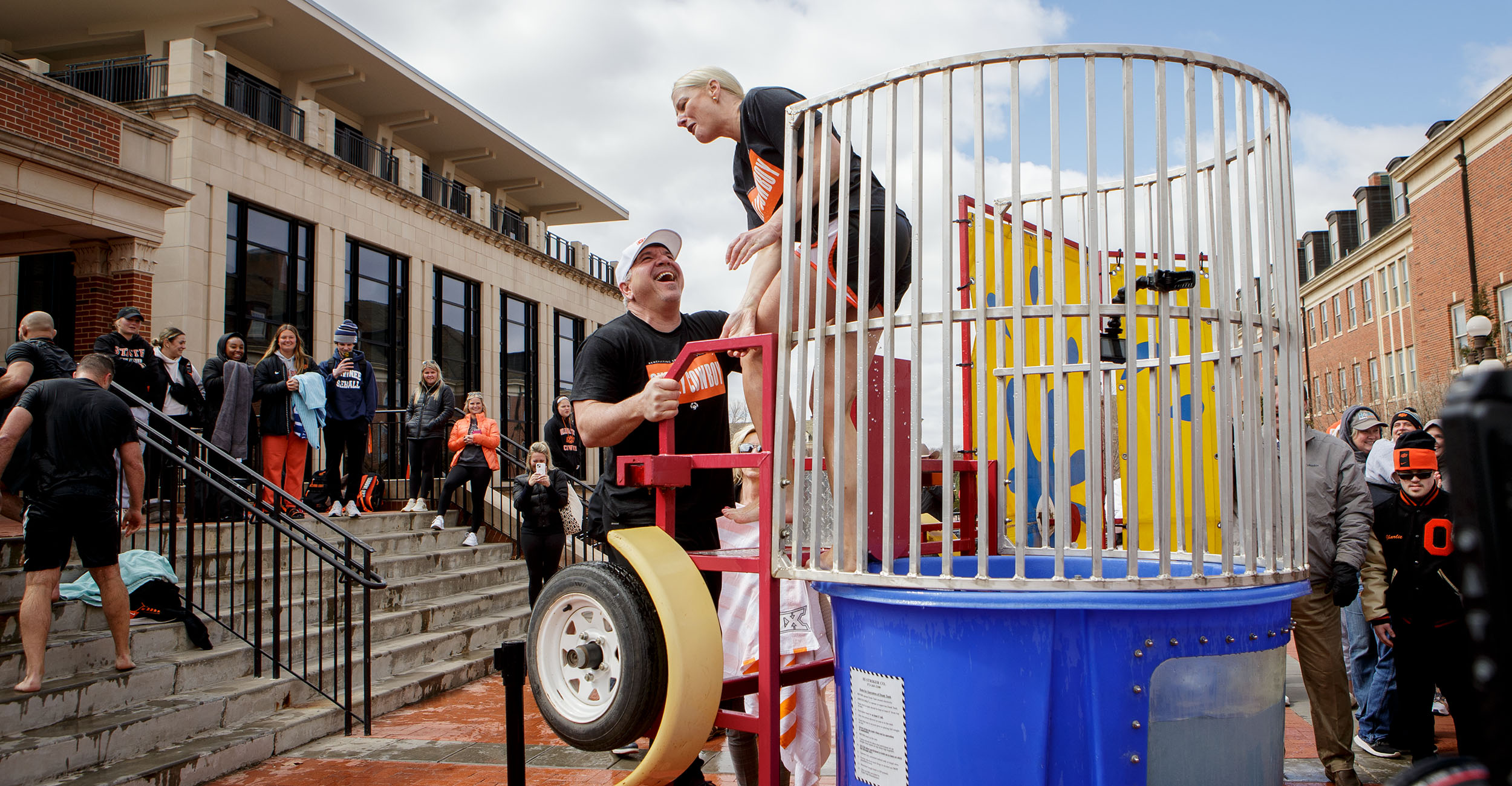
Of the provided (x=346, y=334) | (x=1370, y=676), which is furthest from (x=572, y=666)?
(x=346, y=334)

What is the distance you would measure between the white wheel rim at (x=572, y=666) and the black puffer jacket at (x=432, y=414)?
8993 mm

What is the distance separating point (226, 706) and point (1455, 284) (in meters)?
37.4

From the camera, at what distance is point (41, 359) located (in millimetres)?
6484

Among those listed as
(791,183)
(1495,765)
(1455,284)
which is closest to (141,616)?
(791,183)

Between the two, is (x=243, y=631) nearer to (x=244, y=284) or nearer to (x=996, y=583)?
(x=996, y=583)

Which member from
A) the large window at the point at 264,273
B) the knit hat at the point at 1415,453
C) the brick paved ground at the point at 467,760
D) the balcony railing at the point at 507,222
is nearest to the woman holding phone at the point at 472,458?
the brick paved ground at the point at 467,760

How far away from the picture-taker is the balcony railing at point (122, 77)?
1593cm

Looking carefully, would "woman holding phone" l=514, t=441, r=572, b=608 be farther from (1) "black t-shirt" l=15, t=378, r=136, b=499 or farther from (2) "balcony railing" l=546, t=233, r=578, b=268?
(2) "balcony railing" l=546, t=233, r=578, b=268

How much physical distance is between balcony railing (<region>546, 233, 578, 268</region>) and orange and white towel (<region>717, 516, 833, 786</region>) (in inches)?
945

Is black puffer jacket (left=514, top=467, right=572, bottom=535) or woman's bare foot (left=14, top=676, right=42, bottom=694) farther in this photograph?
black puffer jacket (left=514, top=467, right=572, bottom=535)

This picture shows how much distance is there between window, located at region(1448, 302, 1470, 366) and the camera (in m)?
29.0

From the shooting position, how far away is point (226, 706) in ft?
19.2

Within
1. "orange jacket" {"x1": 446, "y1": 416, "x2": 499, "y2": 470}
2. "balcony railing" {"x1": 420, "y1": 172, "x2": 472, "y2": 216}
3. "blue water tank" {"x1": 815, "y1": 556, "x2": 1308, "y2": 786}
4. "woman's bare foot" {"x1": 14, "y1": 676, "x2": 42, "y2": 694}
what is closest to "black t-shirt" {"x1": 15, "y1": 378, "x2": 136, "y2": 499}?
"woman's bare foot" {"x1": 14, "y1": 676, "x2": 42, "y2": 694}

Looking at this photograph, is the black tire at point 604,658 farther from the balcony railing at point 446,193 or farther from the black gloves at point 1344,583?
the balcony railing at point 446,193
